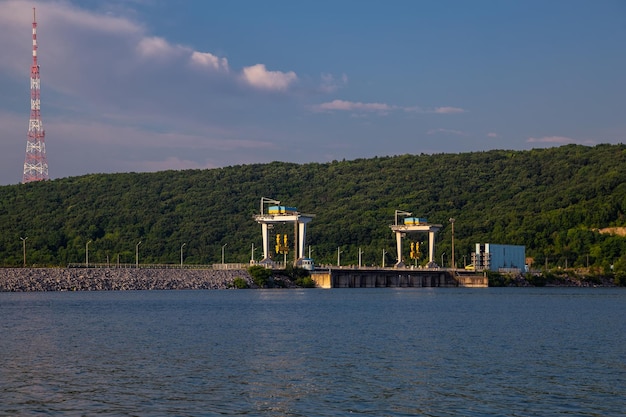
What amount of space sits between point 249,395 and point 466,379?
9.84 metres

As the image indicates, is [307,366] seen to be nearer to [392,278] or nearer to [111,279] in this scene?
[111,279]

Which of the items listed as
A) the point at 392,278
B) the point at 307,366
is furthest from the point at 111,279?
the point at 307,366

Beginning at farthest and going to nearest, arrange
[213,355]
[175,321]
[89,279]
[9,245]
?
[9,245], [89,279], [175,321], [213,355]

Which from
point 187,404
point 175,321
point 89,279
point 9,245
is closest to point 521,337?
point 175,321

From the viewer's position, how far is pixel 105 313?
81625 mm

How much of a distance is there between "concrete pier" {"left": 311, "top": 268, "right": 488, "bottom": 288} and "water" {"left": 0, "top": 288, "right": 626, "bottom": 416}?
302 feet

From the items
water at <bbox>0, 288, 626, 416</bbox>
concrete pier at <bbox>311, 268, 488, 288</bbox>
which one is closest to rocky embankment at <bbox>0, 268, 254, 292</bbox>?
concrete pier at <bbox>311, 268, 488, 288</bbox>

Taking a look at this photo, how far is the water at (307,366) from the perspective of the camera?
109 ft

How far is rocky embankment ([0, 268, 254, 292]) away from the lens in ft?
425

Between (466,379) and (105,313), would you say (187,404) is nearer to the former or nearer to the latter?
(466,379)

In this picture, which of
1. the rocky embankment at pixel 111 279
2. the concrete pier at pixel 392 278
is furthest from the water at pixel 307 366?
the concrete pier at pixel 392 278

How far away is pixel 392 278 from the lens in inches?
7426

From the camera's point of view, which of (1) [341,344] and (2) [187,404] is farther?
(1) [341,344]

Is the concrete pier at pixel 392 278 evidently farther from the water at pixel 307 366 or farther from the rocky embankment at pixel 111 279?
the water at pixel 307 366
